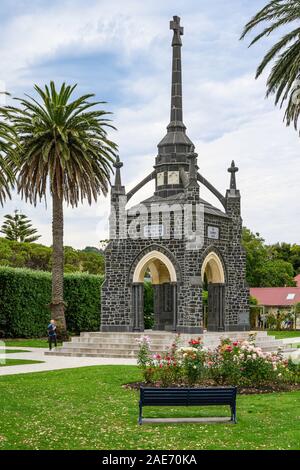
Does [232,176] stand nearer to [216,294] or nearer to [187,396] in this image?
[216,294]

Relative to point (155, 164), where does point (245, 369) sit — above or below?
below

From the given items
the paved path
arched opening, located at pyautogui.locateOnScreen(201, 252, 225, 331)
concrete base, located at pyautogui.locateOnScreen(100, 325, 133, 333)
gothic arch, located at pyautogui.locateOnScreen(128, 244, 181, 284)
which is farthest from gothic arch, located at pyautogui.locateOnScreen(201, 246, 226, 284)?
the paved path

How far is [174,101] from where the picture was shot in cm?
2961

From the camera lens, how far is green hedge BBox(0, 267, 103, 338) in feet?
112

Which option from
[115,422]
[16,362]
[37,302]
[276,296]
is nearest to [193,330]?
[16,362]

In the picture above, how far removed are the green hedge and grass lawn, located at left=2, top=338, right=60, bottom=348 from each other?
1.32 ft

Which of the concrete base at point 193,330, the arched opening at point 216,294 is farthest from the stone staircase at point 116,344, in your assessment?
the arched opening at point 216,294

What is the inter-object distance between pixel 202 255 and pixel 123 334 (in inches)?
165

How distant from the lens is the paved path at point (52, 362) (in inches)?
827

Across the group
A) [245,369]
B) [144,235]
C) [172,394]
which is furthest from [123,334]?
[172,394]

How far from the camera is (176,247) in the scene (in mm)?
27141
